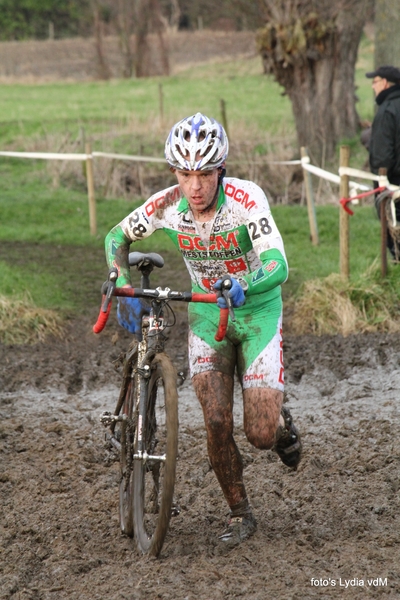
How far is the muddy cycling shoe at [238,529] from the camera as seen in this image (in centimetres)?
468

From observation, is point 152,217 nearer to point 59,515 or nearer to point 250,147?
point 59,515

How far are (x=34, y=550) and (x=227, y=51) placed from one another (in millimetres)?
39220

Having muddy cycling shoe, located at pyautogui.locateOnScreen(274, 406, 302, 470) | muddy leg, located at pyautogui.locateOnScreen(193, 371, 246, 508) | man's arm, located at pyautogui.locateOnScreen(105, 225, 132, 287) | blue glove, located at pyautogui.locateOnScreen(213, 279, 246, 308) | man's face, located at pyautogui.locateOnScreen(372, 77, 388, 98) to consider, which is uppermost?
man's face, located at pyautogui.locateOnScreen(372, 77, 388, 98)

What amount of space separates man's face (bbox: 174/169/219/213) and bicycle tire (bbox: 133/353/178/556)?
31.2 inches

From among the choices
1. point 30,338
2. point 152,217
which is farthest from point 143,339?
point 30,338

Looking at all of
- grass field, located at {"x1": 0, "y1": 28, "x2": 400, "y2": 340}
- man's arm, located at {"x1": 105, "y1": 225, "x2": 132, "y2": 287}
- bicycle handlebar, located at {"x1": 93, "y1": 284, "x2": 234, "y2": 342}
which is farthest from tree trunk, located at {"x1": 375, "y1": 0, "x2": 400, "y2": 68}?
bicycle handlebar, located at {"x1": 93, "y1": 284, "x2": 234, "y2": 342}

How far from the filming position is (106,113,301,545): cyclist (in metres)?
4.59

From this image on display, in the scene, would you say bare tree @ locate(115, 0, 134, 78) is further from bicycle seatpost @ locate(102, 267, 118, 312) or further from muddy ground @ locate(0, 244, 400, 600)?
bicycle seatpost @ locate(102, 267, 118, 312)

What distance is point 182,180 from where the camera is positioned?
15.3 feet

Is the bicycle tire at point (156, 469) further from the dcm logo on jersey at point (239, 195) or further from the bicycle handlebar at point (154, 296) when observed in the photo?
the dcm logo on jersey at point (239, 195)

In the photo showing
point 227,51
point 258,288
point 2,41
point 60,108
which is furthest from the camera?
point 2,41

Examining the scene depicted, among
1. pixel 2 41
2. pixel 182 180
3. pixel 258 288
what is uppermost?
pixel 182 180

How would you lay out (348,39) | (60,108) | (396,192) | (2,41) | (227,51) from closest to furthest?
(396,192) < (348,39) < (60,108) < (227,51) < (2,41)

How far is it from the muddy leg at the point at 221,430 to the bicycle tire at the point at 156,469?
23 cm
